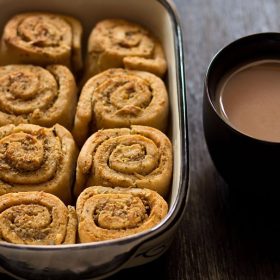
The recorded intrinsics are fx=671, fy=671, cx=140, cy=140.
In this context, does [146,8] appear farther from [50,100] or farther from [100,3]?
[50,100]

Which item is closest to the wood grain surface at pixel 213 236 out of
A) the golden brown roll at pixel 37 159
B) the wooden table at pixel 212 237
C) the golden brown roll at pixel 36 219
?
the wooden table at pixel 212 237

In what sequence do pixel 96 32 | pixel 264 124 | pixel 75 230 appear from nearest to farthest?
pixel 75 230 → pixel 264 124 → pixel 96 32

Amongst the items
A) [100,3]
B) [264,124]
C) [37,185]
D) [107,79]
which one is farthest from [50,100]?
[264,124]

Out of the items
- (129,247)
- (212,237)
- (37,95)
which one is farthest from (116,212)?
(37,95)

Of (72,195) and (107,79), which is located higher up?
(107,79)

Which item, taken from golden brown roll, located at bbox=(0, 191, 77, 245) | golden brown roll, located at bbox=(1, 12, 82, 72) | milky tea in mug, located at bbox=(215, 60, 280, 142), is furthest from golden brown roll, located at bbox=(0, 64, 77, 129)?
milky tea in mug, located at bbox=(215, 60, 280, 142)

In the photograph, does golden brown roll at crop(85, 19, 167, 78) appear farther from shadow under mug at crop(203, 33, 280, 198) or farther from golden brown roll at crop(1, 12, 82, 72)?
shadow under mug at crop(203, 33, 280, 198)
